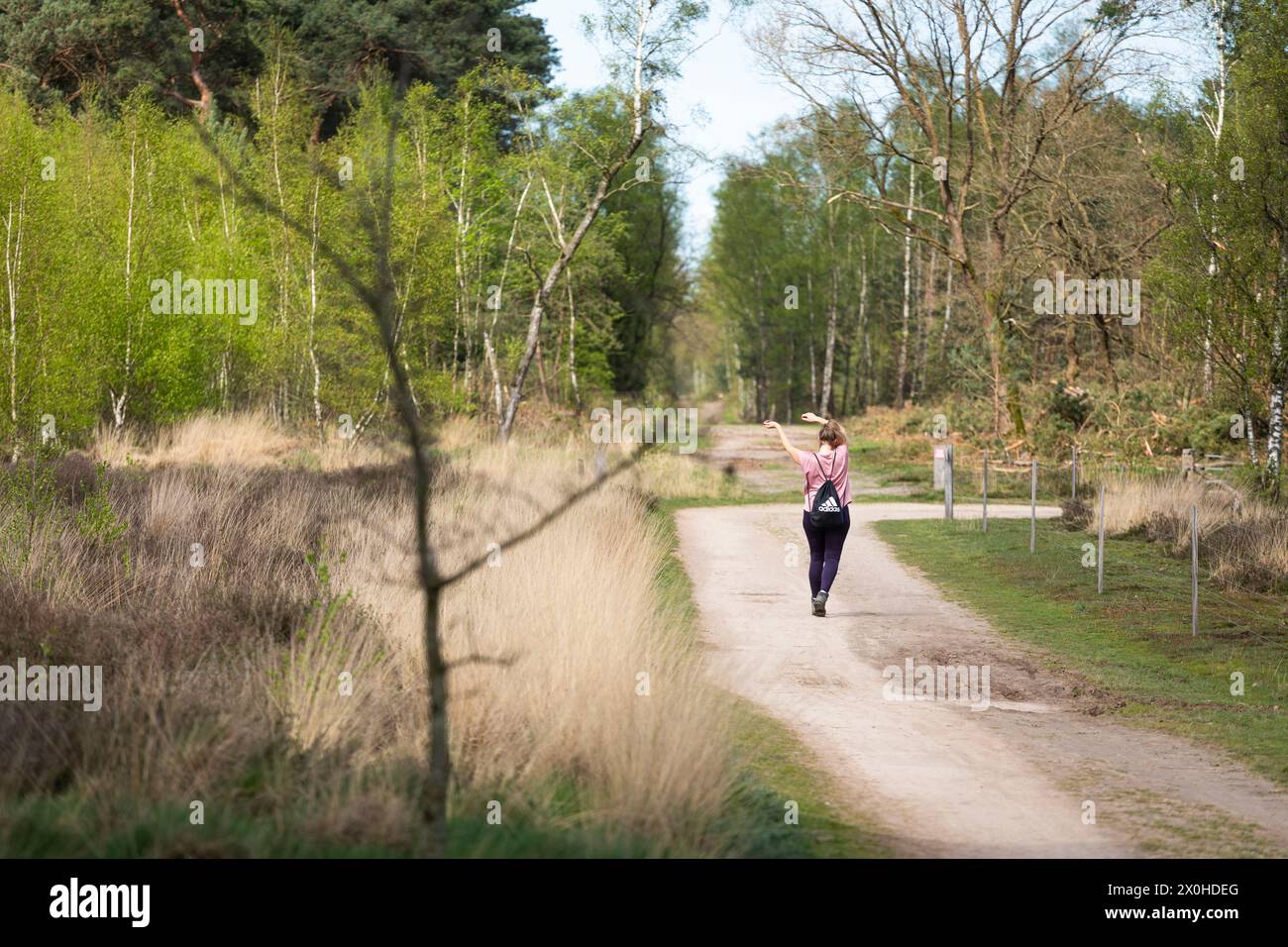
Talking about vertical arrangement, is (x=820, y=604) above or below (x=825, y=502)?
below

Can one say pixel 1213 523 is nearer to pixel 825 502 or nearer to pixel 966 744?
pixel 825 502

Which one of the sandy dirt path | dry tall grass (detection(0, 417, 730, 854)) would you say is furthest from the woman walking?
dry tall grass (detection(0, 417, 730, 854))

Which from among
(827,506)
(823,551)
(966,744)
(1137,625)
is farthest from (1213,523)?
(966,744)

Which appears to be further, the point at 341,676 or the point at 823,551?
the point at 823,551

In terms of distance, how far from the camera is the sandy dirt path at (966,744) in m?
6.52

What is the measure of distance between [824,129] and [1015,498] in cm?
1128

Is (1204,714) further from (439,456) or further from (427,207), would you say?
(427,207)

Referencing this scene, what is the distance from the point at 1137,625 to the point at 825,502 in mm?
3402

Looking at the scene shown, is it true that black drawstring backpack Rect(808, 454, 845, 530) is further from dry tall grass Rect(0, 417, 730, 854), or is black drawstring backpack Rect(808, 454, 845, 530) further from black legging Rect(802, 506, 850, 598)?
dry tall grass Rect(0, 417, 730, 854)

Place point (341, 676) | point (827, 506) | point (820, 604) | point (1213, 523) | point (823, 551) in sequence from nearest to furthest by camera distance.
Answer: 1. point (341, 676)
2. point (827, 506)
3. point (820, 604)
4. point (823, 551)
5. point (1213, 523)

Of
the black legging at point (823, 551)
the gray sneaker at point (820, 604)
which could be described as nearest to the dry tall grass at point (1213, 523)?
the black legging at point (823, 551)

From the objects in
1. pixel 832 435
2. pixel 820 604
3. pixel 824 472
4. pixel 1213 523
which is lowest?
pixel 820 604

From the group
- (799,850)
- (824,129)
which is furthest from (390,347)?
(824,129)

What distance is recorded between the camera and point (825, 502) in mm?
12852
